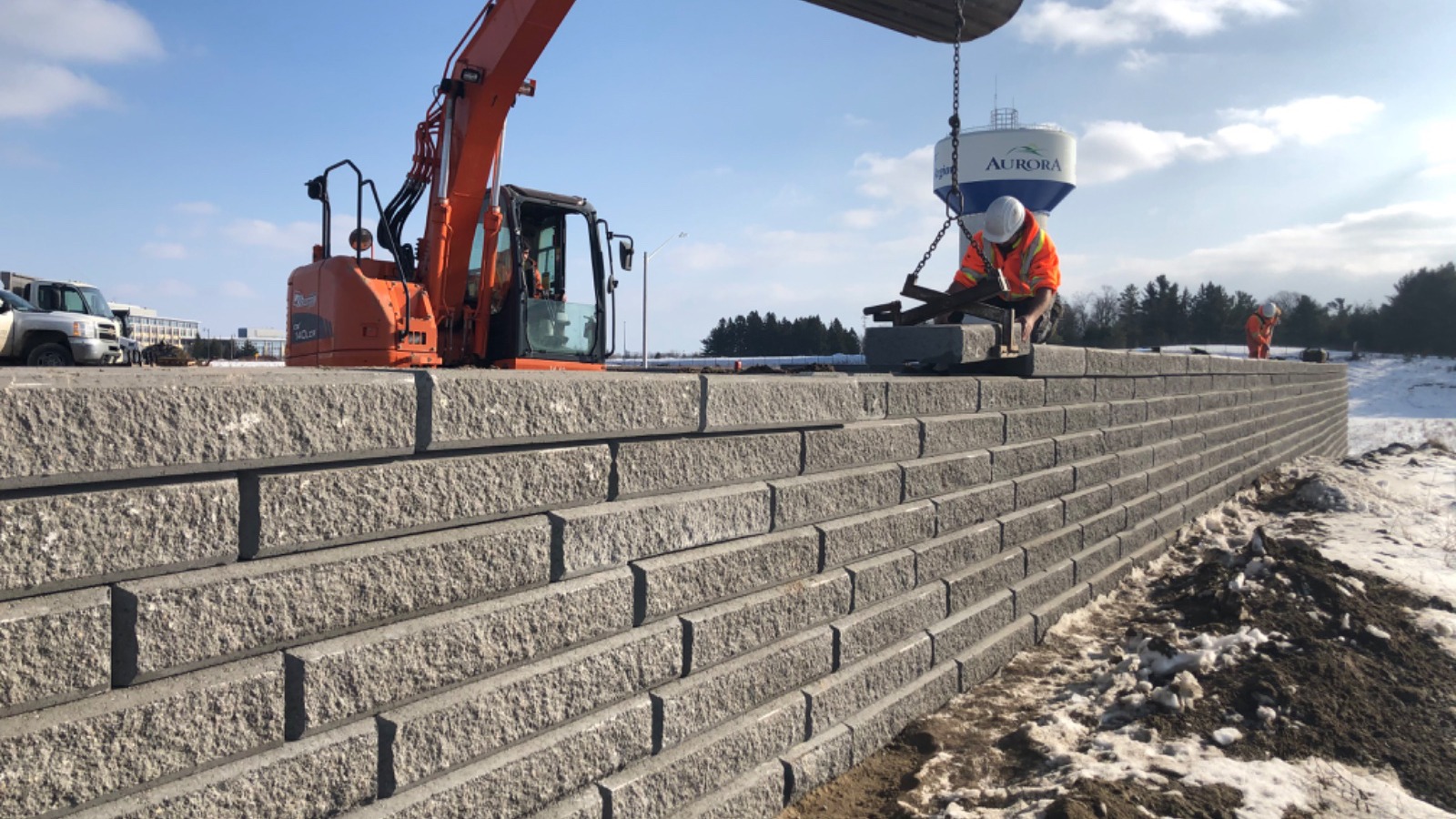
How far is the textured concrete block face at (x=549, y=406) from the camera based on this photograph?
2.10 m

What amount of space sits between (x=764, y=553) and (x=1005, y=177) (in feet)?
120

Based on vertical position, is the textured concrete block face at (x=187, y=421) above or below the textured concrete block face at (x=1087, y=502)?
above

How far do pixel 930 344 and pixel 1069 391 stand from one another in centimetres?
155

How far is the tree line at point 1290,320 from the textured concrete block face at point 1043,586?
45.1 metres

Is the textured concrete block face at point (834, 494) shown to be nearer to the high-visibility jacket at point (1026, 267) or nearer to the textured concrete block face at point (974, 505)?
the textured concrete block face at point (974, 505)

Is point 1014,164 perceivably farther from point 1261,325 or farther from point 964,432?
point 964,432

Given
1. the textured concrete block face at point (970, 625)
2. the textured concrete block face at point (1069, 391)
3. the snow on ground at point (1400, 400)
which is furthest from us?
the snow on ground at point (1400, 400)

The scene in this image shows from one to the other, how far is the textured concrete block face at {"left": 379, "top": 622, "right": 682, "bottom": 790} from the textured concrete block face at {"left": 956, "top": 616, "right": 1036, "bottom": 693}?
2.20 m

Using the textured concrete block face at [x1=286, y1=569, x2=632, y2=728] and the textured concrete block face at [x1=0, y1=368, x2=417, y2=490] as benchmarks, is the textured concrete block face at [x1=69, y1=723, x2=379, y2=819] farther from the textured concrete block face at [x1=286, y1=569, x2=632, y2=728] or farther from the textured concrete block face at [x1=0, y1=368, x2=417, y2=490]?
the textured concrete block face at [x1=0, y1=368, x2=417, y2=490]

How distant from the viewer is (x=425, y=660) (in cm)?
206

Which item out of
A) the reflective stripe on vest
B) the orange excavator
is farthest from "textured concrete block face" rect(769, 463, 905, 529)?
the orange excavator

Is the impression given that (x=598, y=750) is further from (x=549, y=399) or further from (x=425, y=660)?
(x=549, y=399)

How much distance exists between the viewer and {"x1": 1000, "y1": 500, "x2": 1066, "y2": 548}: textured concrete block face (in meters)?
4.93

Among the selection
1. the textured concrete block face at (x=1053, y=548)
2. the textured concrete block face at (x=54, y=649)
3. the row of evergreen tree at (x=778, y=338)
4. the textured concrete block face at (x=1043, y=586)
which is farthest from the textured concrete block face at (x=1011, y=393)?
the row of evergreen tree at (x=778, y=338)
